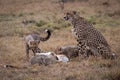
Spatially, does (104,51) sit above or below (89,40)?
below

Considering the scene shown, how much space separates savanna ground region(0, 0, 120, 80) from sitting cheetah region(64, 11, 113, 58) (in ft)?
1.19

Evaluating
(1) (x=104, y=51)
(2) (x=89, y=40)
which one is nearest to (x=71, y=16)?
(2) (x=89, y=40)

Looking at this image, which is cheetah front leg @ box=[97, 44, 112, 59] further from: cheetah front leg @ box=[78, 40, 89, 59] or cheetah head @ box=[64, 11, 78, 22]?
cheetah head @ box=[64, 11, 78, 22]

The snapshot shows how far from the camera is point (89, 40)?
10086 millimetres

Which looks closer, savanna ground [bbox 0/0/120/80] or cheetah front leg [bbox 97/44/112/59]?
savanna ground [bbox 0/0/120/80]

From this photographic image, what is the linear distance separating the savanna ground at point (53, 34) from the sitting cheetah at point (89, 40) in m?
0.36

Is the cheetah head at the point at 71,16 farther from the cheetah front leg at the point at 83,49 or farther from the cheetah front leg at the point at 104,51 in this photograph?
the cheetah front leg at the point at 104,51

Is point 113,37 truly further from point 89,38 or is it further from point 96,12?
point 96,12

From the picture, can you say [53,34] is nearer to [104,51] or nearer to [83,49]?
[83,49]

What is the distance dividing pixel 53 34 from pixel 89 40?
19.4 ft

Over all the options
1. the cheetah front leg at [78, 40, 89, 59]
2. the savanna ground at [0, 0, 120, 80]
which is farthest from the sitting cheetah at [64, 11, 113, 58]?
the savanna ground at [0, 0, 120, 80]

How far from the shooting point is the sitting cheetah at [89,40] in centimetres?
976

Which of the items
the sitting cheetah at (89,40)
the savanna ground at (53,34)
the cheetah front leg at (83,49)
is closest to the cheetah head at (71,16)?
the sitting cheetah at (89,40)

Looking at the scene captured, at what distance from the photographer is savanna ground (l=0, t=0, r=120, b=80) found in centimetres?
801
